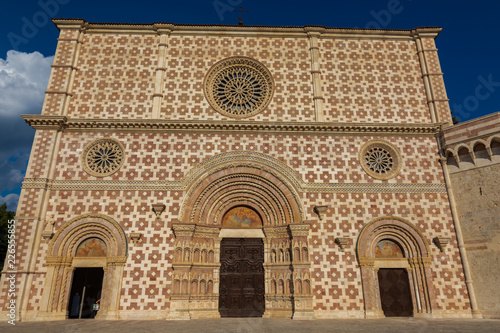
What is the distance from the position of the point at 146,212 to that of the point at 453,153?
14322mm

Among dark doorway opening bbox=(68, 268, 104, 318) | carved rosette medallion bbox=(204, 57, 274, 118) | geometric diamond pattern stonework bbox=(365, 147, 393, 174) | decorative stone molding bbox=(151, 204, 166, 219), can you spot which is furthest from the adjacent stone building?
dark doorway opening bbox=(68, 268, 104, 318)

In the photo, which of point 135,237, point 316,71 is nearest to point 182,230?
point 135,237

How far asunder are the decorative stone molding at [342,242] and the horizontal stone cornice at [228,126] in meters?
5.12

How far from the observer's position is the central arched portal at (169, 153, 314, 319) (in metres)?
13.8

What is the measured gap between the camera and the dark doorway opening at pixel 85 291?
15281 mm

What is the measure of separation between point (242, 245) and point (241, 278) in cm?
142

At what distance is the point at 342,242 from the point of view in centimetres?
1428

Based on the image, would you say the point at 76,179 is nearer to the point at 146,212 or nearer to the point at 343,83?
the point at 146,212

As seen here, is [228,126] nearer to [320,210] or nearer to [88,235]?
[320,210]

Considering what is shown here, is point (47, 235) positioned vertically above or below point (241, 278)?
above

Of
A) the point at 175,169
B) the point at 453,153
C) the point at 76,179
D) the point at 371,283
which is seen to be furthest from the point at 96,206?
the point at 453,153

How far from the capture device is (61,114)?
15820 mm

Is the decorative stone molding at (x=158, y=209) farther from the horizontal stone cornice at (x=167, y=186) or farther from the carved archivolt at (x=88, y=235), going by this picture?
the carved archivolt at (x=88, y=235)

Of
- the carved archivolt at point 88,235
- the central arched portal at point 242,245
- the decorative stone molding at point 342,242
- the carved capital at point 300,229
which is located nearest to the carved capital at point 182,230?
the central arched portal at point 242,245
